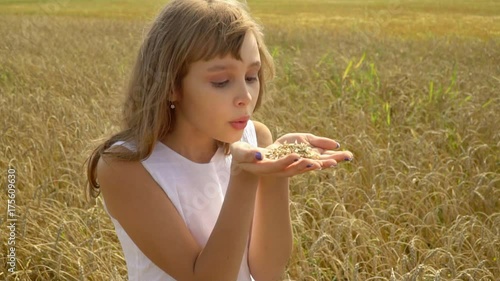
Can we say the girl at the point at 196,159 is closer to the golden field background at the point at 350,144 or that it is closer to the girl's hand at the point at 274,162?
the girl's hand at the point at 274,162

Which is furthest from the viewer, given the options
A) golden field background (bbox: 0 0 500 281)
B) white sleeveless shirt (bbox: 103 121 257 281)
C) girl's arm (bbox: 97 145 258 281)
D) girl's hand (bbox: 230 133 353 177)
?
golden field background (bbox: 0 0 500 281)

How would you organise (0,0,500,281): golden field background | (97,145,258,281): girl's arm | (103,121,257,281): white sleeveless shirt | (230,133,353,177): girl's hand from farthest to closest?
(0,0,500,281): golden field background < (103,121,257,281): white sleeveless shirt < (97,145,258,281): girl's arm < (230,133,353,177): girl's hand

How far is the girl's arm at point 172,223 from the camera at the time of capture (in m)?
1.33

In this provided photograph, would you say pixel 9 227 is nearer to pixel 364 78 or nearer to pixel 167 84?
pixel 167 84

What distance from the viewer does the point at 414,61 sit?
20.7 ft

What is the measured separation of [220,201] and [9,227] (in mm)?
1319

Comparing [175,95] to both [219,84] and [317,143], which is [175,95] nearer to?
[219,84]

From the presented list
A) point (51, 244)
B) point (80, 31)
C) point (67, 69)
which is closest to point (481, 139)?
point (51, 244)

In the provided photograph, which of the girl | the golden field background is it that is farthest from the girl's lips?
the golden field background

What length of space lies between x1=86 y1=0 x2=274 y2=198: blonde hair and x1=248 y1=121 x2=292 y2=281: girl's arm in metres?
0.24

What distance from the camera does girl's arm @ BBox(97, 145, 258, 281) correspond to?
4.37 feet

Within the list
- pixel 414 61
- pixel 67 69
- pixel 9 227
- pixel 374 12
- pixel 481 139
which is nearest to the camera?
pixel 9 227

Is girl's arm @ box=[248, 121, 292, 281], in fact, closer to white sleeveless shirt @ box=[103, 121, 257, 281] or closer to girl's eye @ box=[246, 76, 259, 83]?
white sleeveless shirt @ box=[103, 121, 257, 281]

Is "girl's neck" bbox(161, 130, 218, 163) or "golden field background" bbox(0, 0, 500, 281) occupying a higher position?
"girl's neck" bbox(161, 130, 218, 163)
